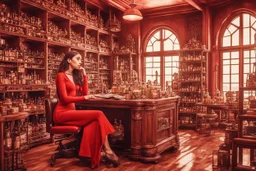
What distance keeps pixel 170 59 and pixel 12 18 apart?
18.9 feet

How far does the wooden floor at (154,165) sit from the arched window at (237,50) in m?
3.36

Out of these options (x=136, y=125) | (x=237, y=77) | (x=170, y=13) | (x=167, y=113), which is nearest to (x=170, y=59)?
(x=170, y=13)

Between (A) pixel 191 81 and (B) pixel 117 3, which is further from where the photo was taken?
(B) pixel 117 3

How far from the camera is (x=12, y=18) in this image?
5578 mm

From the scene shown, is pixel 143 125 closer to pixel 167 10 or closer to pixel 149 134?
pixel 149 134

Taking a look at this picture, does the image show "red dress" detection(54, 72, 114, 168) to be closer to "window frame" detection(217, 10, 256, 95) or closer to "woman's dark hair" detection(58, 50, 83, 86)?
"woman's dark hair" detection(58, 50, 83, 86)

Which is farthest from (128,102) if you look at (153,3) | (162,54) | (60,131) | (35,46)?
(162,54)

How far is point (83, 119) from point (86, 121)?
0.05m

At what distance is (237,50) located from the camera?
27.5 ft

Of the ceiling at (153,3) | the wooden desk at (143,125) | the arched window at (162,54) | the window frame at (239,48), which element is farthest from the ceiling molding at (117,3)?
the wooden desk at (143,125)

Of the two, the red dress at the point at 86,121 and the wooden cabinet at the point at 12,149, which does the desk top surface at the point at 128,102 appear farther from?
the wooden cabinet at the point at 12,149

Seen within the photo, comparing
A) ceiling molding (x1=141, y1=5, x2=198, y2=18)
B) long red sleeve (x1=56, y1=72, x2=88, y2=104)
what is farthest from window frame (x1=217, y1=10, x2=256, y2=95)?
long red sleeve (x1=56, y1=72, x2=88, y2=104)

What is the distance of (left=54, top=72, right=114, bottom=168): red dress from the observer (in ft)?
12.8

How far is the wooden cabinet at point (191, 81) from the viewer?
8297 millimetres
